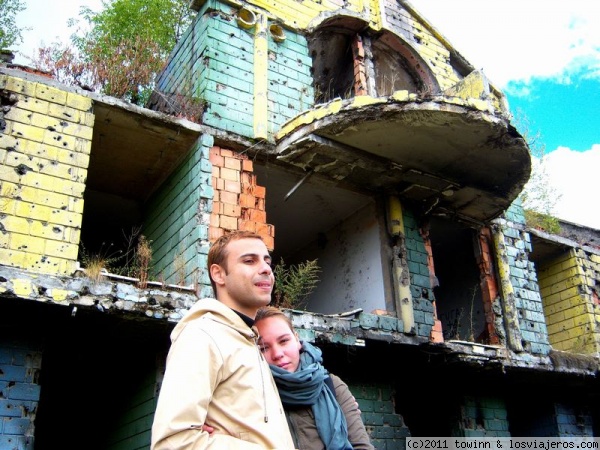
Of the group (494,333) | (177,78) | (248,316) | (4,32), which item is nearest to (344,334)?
(494,333)

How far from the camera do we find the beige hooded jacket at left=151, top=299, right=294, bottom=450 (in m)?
2.02

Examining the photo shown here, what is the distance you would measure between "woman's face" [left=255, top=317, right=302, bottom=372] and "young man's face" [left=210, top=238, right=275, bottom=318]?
0.41 meters

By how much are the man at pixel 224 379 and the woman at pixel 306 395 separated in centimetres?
43

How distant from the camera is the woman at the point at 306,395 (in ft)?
9.25

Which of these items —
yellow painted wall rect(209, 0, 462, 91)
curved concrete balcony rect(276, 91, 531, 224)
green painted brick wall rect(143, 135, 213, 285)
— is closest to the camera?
green painted brick wall rect(143, 135, 213, 285)

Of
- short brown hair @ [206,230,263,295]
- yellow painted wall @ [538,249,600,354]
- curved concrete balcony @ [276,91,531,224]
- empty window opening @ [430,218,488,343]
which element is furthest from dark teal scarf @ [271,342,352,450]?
yellow painted wall @ [538,249,600,354]

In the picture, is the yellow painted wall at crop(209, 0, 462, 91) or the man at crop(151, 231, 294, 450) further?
the yellow painted wall at crop(209, 0, 462, 91)

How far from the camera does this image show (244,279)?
2.59 meters

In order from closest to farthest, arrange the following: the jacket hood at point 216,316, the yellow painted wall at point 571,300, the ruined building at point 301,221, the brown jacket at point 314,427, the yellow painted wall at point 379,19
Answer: the jacket hood at point 216,316, the brown jacket at point 314,427, the ruined building at point 301,221, the yellow painted wall at point 379,19, the yellow painted wall at point 571,300

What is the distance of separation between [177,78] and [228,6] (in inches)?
50.9

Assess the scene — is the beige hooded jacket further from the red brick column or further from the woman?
the red brick column

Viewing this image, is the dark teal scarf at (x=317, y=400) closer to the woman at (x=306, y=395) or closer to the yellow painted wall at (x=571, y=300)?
the woman at (x=306, y=395)

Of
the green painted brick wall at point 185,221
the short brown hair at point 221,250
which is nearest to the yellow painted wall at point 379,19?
the green painted brick wall at point 185,221

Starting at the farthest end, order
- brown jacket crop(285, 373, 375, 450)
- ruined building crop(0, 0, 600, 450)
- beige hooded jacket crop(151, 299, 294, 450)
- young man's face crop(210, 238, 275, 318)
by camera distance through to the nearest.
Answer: ruined building crop(0, 0, 600, 450)
brown jacket crop(285, 373, 375, 450)
young man's face crop(210, 238, 275, 318)
beige hooded jacket crop(151, 299, 294, 450)
